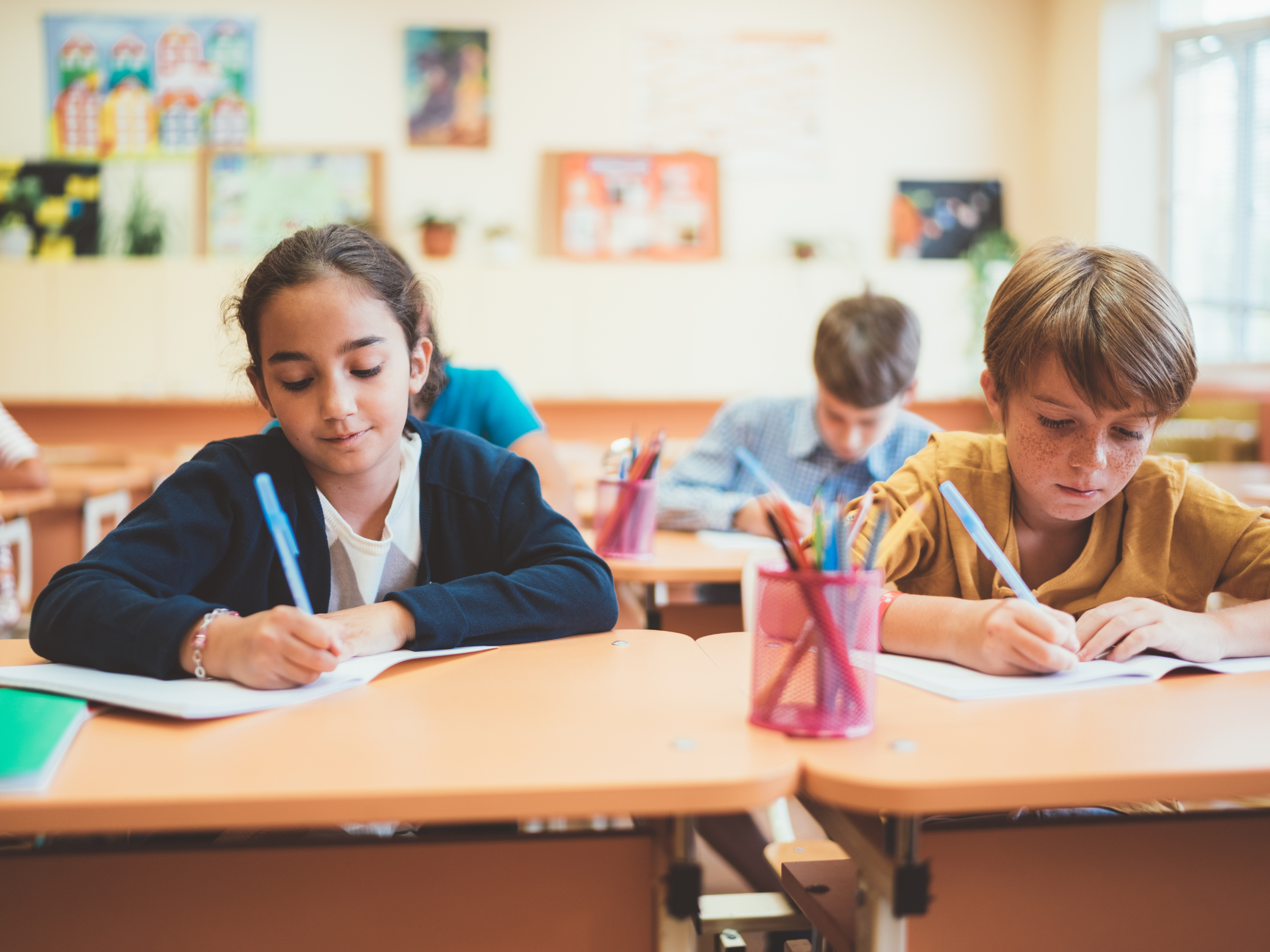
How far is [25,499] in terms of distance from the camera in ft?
10.3

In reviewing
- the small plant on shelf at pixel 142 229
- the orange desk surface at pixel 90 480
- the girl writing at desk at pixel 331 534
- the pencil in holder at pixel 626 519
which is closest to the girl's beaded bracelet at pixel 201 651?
the girl writing at desk at pixel 331 534

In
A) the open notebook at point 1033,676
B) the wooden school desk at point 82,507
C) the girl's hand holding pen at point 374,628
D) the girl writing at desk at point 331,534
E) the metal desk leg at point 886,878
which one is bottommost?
the wooden school desk at point 82,507

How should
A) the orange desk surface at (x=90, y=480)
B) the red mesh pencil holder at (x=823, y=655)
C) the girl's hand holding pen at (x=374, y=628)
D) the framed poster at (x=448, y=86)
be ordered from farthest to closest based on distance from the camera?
the framed poster at (x=448, y=86)
the orange desk surface at (x=90, y=480)
the girl's hand holding pen at (x=374, y=628)
the red mesh pencil holder at (x=823, y=655)

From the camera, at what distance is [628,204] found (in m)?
5.46

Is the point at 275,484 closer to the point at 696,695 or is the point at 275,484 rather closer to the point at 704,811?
the point at 696,695

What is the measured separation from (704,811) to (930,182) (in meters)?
5.47

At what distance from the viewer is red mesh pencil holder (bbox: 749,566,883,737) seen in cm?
79

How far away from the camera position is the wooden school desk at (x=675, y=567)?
72.0 inches

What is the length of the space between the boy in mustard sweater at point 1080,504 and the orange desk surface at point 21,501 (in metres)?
2.74

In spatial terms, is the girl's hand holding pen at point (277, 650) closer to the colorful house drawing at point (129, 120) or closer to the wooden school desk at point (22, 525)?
the wooden school desk at point (22, 525)

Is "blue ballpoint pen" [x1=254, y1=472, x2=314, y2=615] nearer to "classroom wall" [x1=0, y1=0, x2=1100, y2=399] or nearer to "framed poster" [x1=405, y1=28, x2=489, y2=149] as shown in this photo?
"classroom wall" [x1=0, y1=0, x2=1100, y2=399]

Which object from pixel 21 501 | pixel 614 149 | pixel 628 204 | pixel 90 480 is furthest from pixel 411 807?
pixel 614 149

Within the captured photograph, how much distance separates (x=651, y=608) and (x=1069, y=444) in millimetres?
939

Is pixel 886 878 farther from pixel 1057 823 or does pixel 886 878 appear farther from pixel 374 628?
pixel 374 628
